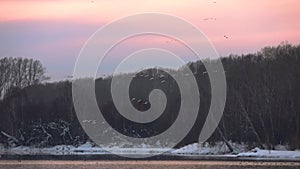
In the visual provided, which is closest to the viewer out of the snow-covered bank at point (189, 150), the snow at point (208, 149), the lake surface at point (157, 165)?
the lake surface at point (157, 165)

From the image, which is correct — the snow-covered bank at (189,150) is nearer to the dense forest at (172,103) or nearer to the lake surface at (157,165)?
the dense forest at (172,103)

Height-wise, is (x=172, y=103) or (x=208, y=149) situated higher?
(x=172, y=103)

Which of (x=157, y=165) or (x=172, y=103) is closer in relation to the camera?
(x=157, y=165)

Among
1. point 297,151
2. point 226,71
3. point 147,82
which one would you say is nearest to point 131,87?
point 147,82

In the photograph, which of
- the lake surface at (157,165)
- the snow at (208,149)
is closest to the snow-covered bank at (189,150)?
the snow at (208,149)

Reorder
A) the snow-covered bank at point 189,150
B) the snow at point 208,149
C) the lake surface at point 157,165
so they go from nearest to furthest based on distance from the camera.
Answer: the lake surface at point 157,165 → the snow-covered bank at point 189,150 → the snow at point 208,149

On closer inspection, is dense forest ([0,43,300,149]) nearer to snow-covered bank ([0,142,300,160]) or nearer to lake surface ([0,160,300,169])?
snow-covered bank ([0,142,300,160])

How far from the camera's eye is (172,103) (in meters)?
94.2

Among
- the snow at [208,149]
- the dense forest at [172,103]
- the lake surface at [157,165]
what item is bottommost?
the lake surface at [157,165]

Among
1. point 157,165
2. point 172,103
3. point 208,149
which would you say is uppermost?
point 172,103

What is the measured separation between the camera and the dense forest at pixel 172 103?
250 feet

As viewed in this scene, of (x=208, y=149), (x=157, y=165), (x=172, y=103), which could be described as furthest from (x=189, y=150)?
(x=157, y=165)

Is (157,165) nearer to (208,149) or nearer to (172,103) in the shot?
(208,149)

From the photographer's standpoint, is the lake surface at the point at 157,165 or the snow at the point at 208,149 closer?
the lake surface at the point at 157,165
